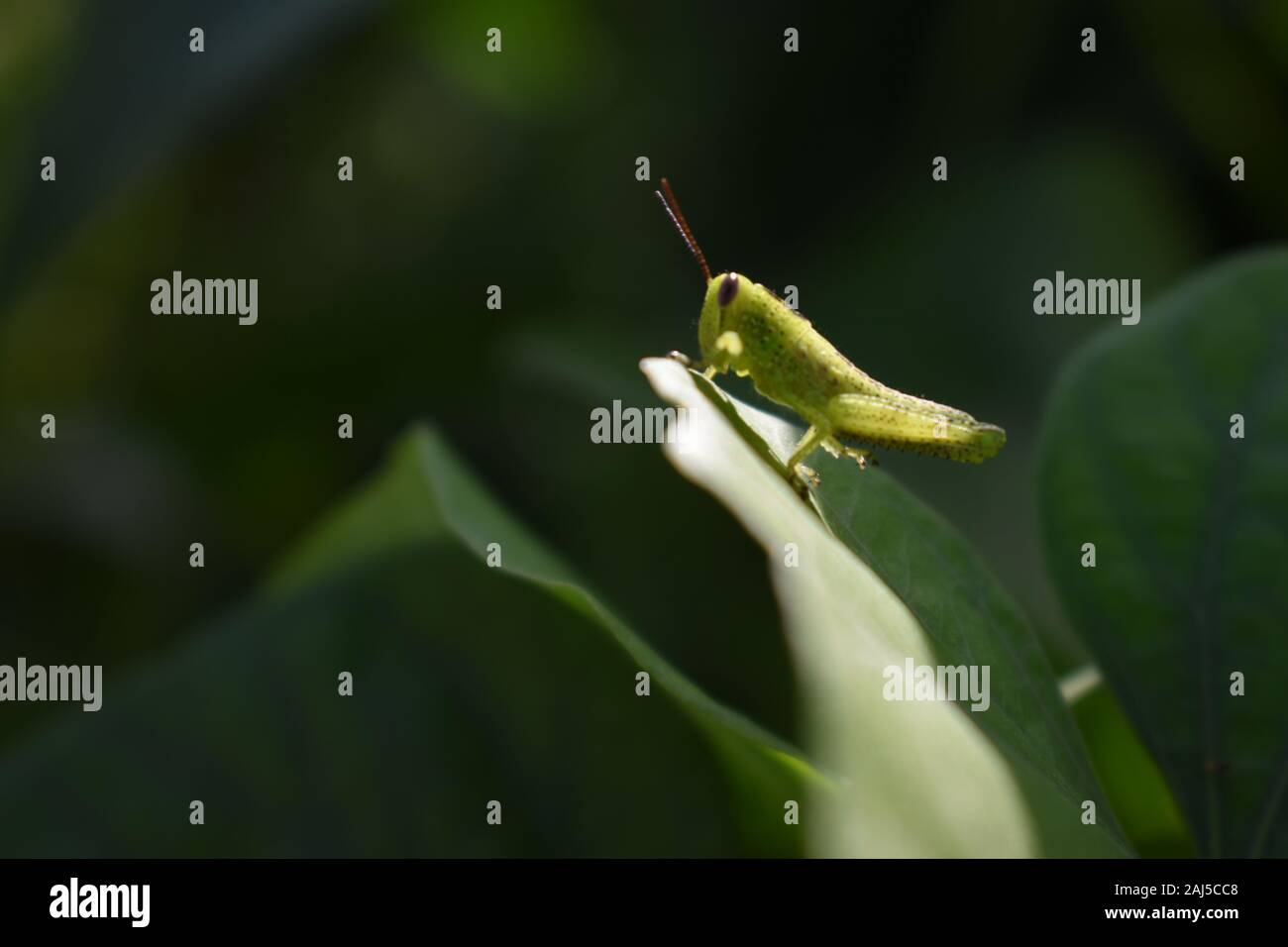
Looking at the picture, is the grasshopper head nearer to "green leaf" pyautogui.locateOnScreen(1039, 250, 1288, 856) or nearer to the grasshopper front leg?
the grasshopper front leg

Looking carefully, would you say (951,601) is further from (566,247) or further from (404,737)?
(566,247)

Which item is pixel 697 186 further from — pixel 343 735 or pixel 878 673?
pixel 878 673

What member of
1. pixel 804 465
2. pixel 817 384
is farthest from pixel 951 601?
pixel 817 384

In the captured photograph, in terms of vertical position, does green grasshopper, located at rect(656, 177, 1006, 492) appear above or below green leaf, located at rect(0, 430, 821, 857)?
above

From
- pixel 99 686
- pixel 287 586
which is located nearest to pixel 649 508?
pixel 287 586

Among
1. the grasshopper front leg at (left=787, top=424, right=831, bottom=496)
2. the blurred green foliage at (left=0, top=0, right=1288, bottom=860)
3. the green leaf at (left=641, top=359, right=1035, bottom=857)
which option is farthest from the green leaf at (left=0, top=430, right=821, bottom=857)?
the blurred green foliage at (left=0, top=0, right=1288, bottom=860)
